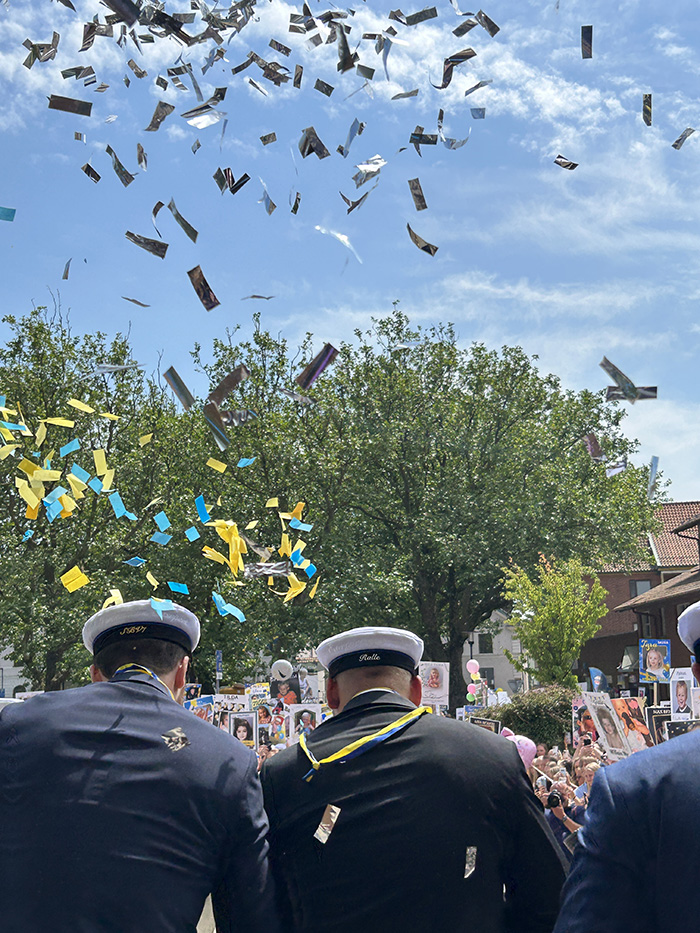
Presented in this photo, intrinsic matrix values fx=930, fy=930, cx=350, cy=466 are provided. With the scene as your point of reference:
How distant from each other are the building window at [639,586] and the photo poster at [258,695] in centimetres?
4692

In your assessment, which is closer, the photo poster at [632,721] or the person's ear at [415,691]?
the person's ear at [415,691]

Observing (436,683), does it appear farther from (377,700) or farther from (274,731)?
(377,700)

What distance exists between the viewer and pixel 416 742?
244 centimetres

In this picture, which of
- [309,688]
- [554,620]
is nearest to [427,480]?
[554,620]

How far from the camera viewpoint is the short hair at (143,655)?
8.63ft

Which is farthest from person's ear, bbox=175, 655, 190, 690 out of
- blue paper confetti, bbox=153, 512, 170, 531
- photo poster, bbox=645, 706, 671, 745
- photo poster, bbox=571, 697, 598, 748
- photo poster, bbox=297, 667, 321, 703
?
photo poster, bbox=297, 667, 321, 703

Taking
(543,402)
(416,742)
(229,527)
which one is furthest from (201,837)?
(543,402)

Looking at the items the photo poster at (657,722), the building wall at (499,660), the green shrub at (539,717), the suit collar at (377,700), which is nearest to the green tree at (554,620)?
the green shrub at (539,717)

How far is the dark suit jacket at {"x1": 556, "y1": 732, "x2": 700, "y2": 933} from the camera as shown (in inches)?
66.2

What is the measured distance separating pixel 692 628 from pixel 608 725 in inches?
220

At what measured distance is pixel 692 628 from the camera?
6.90 ft

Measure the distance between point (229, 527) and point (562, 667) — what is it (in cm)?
2226

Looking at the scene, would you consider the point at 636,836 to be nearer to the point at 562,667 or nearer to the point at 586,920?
the point at 586,920

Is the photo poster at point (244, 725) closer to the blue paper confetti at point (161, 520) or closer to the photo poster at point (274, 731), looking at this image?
the photo poster at point (274, 731)
